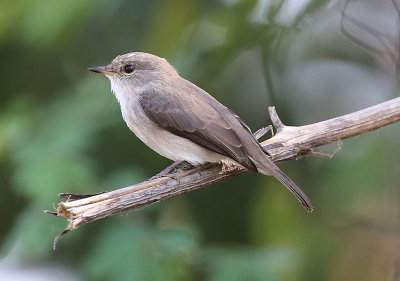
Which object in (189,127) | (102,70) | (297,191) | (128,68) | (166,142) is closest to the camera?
(297,191)

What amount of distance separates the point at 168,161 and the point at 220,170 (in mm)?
1235

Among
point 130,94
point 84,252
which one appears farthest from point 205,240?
point 130,94

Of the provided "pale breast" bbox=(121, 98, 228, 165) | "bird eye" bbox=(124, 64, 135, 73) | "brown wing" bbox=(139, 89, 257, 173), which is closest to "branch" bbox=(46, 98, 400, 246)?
"pale breast" bbox=(121, 98, 228, 165)

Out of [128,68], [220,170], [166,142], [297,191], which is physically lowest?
[297,191]

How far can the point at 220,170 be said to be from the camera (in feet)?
15.8

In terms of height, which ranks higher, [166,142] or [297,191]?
[166,142]

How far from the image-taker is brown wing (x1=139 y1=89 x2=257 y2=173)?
4680mm

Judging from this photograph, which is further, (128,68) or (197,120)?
(128,68)

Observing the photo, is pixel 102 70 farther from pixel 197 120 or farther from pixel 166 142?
pixel 197 120

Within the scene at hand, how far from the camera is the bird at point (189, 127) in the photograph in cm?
465

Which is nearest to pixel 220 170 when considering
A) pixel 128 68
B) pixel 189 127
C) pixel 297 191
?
pixel 189 127

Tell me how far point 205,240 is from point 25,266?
147 cm

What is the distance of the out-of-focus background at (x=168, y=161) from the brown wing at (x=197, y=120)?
660mm

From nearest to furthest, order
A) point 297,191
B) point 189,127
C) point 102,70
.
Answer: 1. point 297,191
2. point 189,127
3. point 102,70
